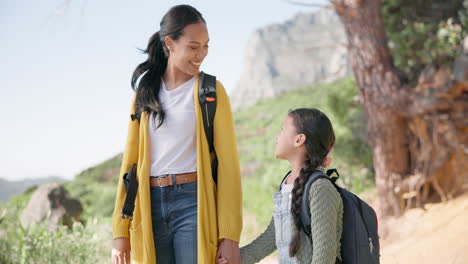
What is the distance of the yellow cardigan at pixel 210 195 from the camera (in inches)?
70.4

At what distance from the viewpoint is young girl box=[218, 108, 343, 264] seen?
156cm

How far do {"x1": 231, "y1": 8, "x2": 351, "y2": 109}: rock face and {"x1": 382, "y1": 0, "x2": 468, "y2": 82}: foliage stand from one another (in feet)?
48.0

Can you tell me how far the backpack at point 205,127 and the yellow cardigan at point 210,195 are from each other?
0.02m

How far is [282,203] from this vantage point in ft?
5.72

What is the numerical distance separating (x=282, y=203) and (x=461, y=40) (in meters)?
4.44

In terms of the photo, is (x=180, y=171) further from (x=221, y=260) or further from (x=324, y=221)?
(x=324, y=221)

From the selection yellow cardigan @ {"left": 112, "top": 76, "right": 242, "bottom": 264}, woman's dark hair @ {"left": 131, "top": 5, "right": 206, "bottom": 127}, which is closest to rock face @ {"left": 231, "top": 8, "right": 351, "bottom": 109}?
woman's dark hair @ {"left": 131, "top": 5, "right": 206, "bottom": 127}

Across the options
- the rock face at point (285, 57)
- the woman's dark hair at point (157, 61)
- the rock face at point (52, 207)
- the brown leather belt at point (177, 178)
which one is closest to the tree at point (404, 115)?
the woman's dark hair at point (157, 61)

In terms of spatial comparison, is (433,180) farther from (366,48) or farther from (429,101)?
(366,48)

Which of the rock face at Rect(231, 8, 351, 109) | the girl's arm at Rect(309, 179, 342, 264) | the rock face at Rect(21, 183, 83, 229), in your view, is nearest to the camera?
the girl's arm at Rect(309, 179, 342, 264)

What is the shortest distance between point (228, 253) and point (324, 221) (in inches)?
16.5

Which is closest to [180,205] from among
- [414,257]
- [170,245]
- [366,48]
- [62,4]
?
[170,245]

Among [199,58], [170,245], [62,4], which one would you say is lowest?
[170,245]

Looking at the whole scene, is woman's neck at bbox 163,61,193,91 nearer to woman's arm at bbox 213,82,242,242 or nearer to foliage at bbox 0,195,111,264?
woman's arm at bbox 213,82,242,242
